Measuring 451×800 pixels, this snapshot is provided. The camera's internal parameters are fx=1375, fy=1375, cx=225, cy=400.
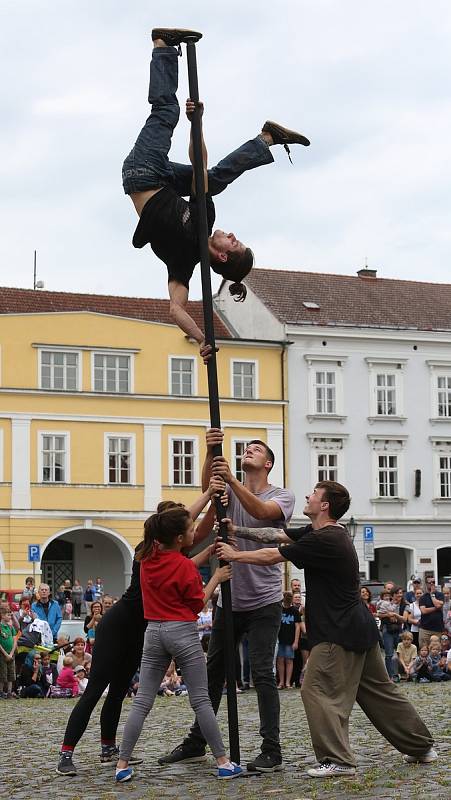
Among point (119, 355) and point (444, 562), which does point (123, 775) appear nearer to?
point (119, 355)

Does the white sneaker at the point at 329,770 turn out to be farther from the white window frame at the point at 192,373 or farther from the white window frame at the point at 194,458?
the white window frame at the point at 192,373

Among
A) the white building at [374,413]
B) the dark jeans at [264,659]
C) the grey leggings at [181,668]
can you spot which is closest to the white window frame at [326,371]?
the white building at [374,413]

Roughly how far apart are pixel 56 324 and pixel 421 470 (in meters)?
15.6

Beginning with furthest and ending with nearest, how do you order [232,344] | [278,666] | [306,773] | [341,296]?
1. [341,296]
2. [232,344]
3. [278,666]
4. [306,773]

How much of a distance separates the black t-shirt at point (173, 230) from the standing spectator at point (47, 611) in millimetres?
15239

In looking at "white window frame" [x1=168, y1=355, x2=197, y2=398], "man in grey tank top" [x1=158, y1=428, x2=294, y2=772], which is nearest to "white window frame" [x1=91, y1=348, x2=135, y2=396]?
"white window frame" [x1=168, y1=355, x2=197, y2=398]

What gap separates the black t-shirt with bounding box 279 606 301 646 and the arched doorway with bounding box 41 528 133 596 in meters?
27.3

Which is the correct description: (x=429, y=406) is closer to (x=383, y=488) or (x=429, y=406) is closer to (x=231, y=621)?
(x=383, y=488)

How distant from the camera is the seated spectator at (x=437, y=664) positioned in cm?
2334

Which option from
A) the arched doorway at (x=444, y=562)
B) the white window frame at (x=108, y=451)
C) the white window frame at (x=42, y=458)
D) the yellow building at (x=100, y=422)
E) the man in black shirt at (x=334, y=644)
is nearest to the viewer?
the man in black shirt at (x=334, y=644)

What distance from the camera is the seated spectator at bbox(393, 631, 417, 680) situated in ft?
77.7

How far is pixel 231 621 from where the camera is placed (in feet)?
29.8

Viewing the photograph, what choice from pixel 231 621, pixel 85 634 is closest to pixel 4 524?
pixel 85 634

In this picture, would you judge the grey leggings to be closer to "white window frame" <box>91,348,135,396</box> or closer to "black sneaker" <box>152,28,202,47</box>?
"black sneaker" <box>152,28,202,47</box>
